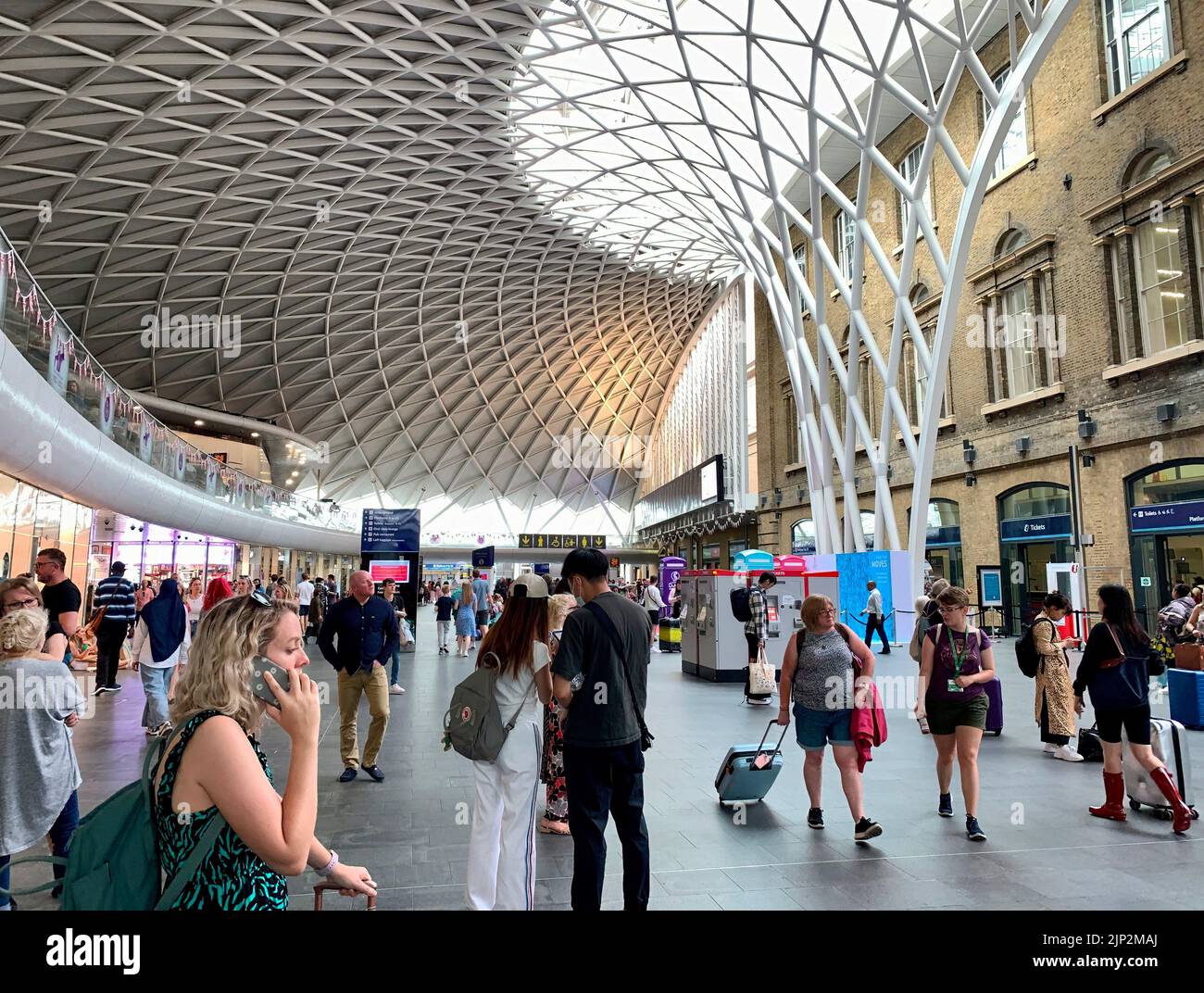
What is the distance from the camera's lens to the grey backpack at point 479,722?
436 cm

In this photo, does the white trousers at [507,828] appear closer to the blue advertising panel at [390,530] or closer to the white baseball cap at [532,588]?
the white baseball cap at [532,588]

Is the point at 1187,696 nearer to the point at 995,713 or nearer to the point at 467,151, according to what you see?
the point at 995,713

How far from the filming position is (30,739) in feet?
13.1

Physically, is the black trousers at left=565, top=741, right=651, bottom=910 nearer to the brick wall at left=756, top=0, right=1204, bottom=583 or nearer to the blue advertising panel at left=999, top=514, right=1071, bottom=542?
the brick wall at left=756, top=0, right=1204, bottom=583

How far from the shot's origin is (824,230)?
3105 centimetres

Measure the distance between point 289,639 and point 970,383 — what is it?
945 inches

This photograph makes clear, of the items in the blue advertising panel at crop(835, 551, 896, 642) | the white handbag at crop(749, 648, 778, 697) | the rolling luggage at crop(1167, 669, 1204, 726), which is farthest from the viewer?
the blue advertising panel at crop(835, 551, 896, 642)

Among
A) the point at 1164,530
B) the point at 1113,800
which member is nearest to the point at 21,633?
the point at 1113,800

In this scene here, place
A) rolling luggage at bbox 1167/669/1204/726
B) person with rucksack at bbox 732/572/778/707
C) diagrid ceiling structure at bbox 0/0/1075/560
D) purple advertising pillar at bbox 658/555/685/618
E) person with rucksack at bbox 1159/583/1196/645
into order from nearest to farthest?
rolling luggage at bbox 1167/669/1204/726, person with rucksack at bbox 732/572/778/707, person with rucksack at bbox 1159/583/1196/645, diagrid ceiling structure at bbox 0/0/1075/560, purple advertising pillar at bbox 658/555/685/618

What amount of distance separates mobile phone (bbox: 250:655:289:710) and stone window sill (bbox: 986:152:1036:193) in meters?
23.2

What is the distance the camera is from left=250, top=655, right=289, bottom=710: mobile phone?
220cm

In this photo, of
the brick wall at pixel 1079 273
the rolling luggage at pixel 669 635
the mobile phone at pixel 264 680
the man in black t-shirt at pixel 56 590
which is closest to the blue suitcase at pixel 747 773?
the mobile phone at pixel 264 680

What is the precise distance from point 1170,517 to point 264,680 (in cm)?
1871

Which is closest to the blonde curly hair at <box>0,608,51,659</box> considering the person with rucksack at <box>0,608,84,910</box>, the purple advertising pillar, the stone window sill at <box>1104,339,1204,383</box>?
the person with rucksack at <box>0,608,84,910</box>
